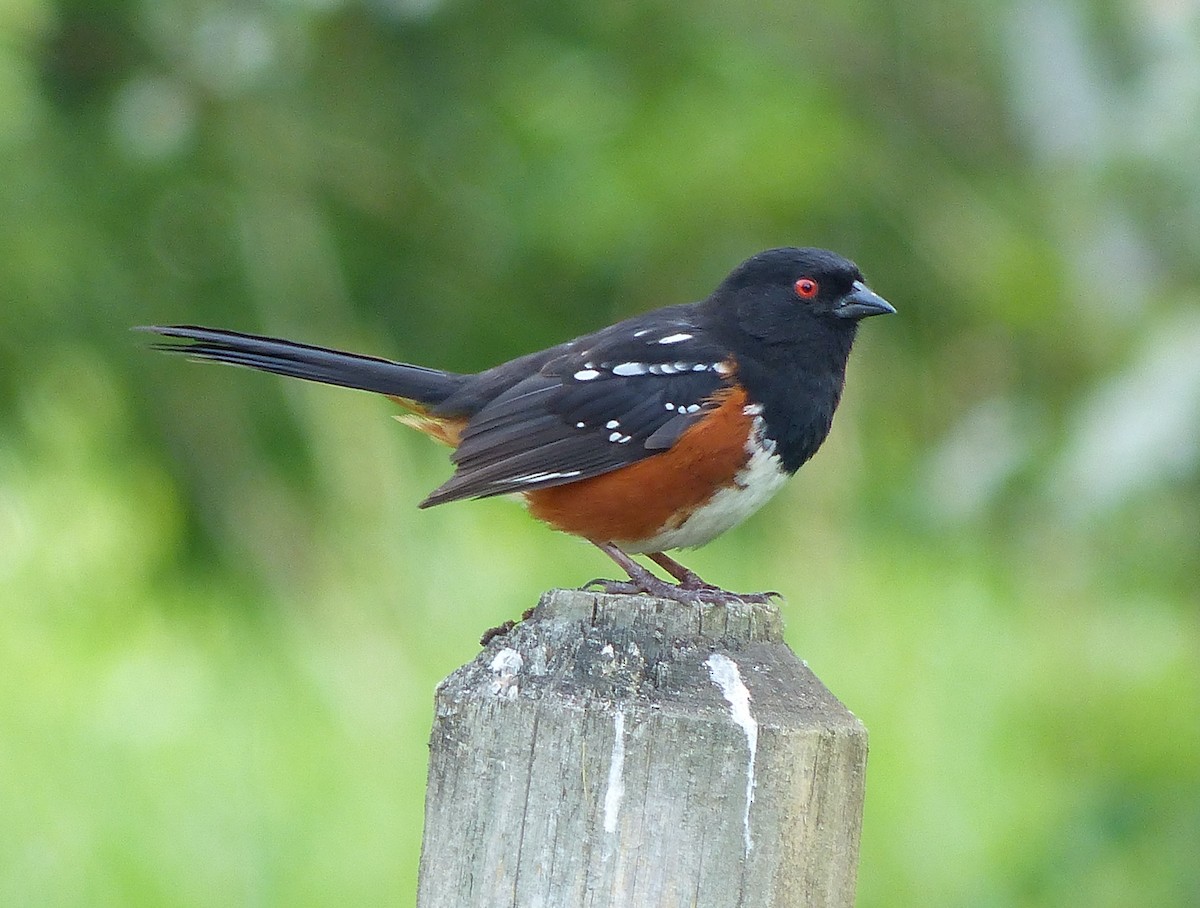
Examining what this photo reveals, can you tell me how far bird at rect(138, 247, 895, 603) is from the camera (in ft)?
9.39

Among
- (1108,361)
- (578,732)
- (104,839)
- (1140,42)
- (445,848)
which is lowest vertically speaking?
(104,839)

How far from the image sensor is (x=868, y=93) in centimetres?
683

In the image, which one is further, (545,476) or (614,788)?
(545,476)

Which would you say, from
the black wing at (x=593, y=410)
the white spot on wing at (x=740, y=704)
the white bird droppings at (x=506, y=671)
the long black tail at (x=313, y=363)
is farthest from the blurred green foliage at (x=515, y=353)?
the white bird droppings at (x=506, y=671)

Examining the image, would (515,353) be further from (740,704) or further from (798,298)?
(740,704)

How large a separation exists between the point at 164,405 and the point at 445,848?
16.0 feet

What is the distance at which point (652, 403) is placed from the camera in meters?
2.92

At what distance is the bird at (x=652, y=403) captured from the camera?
2.86 metres

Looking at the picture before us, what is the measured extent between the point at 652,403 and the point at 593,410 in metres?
0.13

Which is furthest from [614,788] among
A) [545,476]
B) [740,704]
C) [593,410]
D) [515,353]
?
[515,353]

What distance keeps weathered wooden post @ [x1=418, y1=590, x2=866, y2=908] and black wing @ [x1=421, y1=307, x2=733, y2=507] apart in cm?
112

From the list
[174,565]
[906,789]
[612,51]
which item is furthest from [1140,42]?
[174,565]

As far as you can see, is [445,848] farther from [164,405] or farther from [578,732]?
[164,405]

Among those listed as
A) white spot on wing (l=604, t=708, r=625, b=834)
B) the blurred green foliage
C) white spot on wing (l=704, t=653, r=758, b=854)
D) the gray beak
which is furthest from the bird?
white spot on wing (l=604, t=708, r=625, b=834)
